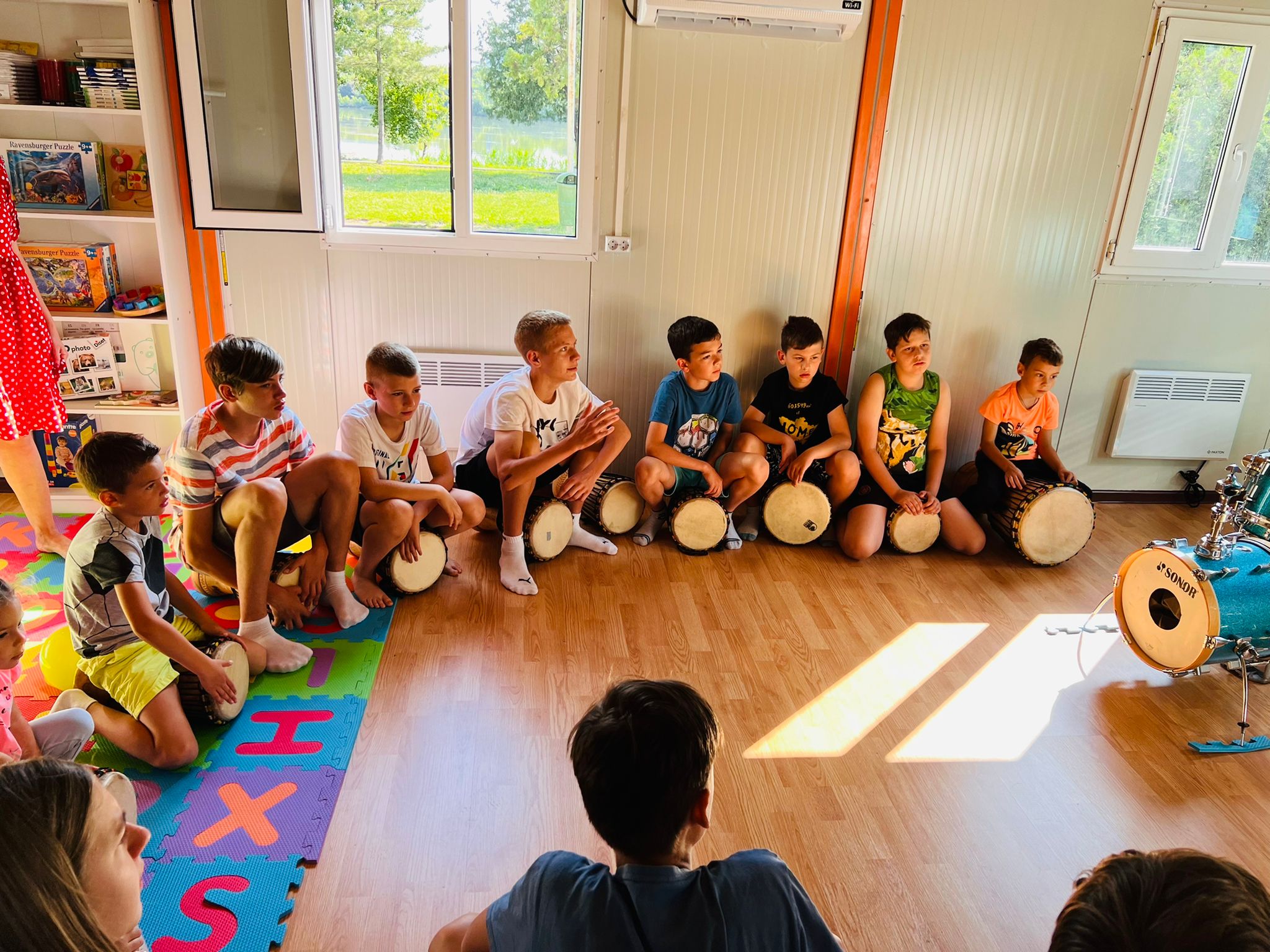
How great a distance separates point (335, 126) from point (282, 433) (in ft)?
4.71

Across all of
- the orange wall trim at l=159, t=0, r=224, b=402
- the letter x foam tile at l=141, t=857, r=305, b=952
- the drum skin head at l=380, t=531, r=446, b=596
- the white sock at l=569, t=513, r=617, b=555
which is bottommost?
the letter x foam tile at l=141, t=857, r=305, b=952

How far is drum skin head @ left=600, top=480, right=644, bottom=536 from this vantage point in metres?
3.49

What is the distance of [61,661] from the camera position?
2289 mm

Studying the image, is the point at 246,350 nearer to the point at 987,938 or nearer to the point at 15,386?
the point at 15,386

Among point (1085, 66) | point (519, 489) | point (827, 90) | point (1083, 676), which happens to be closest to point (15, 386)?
point (519, 489)

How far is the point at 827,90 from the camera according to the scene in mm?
3469

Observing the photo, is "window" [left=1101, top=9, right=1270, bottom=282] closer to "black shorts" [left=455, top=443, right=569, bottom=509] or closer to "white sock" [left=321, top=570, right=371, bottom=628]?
"black shorts" [left=455, top=443, right=569, bottom=509]

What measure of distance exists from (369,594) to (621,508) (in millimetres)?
1053

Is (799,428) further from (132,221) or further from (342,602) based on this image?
(132,221)

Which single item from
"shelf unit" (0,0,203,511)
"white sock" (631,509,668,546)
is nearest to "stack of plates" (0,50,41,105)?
"shelf unit" (0,0,203,511)

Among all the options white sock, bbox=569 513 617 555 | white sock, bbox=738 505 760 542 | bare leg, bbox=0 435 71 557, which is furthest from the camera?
white sock, bbox=738 505 760 542

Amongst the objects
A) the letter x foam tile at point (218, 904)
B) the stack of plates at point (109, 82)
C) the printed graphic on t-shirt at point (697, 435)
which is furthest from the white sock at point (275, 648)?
the stack of plates at point (109, 82)

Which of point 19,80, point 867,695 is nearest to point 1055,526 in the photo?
point 867,695

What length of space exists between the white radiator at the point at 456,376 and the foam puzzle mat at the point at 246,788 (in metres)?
1.16
